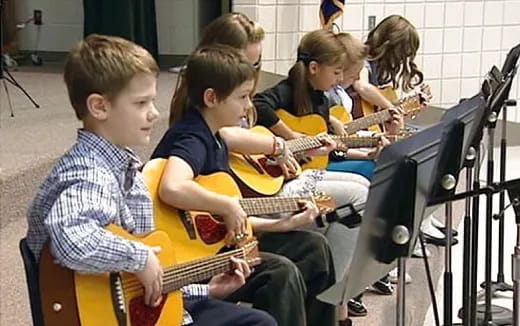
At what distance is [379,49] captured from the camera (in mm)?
3553

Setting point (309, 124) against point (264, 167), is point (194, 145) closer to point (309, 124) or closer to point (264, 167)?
point (264, 167)

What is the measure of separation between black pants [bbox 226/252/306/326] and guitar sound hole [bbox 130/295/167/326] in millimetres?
439

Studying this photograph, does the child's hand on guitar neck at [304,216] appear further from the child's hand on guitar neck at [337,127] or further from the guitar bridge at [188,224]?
the child's hand on guitar neck at [337,127]

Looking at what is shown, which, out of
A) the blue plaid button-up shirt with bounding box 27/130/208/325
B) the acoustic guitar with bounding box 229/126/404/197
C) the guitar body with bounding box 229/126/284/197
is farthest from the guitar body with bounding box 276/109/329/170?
the blue plaid button-up shirt with bounding box 27/130/208/325

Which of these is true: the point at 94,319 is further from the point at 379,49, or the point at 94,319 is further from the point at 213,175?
the point at 379,49

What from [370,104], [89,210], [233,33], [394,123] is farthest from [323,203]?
[370,104]

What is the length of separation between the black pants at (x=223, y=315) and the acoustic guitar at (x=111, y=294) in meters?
0.09

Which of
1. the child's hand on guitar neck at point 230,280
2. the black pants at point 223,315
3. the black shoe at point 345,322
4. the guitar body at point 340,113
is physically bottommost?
the black shoe at point 345,322

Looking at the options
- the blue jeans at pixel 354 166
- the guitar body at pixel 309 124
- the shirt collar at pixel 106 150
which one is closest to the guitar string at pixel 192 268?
the shirt collar at pixel 106 150

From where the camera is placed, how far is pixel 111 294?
1643mm

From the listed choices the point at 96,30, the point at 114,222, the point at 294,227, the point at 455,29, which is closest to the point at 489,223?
the point at 294,227

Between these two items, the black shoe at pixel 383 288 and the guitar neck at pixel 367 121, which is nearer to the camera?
the black shoe at pixel 383 288

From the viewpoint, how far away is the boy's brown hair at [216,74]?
86.2 inches

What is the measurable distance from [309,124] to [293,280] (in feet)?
3.00
